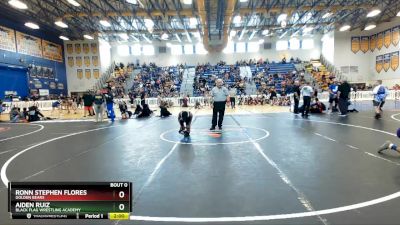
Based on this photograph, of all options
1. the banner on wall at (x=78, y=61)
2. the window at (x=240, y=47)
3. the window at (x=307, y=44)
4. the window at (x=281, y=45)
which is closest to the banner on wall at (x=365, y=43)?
the window at (x=307, y=44)

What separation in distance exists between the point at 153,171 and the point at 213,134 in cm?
430

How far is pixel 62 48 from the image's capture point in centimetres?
4009

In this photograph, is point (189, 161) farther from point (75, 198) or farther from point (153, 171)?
point (75, 198)

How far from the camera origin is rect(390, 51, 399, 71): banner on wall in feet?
109

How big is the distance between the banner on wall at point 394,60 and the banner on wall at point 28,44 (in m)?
41.7

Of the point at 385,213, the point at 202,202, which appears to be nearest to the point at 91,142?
the point at 202,202

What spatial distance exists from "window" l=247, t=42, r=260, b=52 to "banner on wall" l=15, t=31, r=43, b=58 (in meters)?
28.6

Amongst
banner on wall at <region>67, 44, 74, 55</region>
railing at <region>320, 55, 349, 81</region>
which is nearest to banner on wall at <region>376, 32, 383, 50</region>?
railing at <region>320, 55, 349, 81</region>

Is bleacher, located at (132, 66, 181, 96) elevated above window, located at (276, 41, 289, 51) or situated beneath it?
situated beneath

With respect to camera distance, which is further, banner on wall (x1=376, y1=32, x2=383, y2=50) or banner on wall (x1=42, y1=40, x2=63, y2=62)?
banner on wall (x1=376, y1=32, x2=383, y2=50)

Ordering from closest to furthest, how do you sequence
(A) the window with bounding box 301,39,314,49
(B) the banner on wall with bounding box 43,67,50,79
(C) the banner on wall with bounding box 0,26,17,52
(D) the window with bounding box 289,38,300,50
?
(C) the banner on wall with bounding box 0,26,17,52 → (B) the banner on wall with bounding box 43,67,50,79 → (A) the window with bounding box 301,39,314,49 → (D) the window with bounding box 289,38,300,50

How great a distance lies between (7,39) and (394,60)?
139 ft

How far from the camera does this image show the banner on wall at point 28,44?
31.0m

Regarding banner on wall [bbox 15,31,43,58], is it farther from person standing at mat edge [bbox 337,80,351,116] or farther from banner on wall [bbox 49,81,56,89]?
person standing at mat edge [bbox 337,80,351,116]
